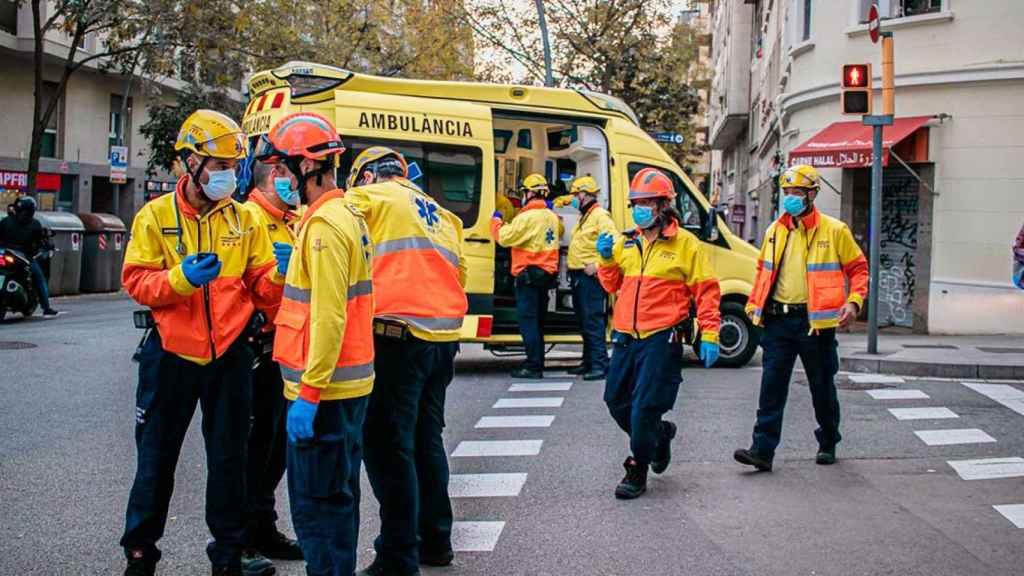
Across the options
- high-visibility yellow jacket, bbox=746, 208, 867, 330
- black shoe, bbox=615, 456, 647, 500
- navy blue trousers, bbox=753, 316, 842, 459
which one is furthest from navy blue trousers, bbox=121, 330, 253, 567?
high-visibility yellow jacket, bbox=746, 208, 867, 330

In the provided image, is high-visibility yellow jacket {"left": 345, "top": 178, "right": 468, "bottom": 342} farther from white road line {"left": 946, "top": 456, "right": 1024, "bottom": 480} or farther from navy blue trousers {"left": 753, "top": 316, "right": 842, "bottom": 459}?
white road line {"left": 946, "top": 456, "right": 1024, "bottom": 480}

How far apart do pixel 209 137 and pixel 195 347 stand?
88 centimetres

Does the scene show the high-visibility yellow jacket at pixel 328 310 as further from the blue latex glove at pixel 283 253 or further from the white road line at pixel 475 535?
the white road line at pixel 475 535

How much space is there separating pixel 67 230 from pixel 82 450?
15.2 m

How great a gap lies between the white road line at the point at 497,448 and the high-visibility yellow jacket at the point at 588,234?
3.47 metres

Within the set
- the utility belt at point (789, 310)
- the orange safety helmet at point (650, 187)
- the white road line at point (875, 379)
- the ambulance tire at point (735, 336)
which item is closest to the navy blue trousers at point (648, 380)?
the orange safety helmet at point (650, 187)

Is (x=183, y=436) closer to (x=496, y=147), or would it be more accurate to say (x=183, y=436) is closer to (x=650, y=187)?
(x=650, y=187)

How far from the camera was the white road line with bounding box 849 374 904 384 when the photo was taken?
12.4 m

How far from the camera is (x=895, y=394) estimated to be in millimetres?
11336

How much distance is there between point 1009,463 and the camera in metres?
8.15

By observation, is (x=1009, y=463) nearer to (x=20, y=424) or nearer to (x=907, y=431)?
(x=907, y=431)

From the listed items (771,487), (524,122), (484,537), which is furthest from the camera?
(524,122)

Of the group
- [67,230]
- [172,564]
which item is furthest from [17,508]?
[67,230]

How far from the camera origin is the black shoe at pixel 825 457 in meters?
7.99
